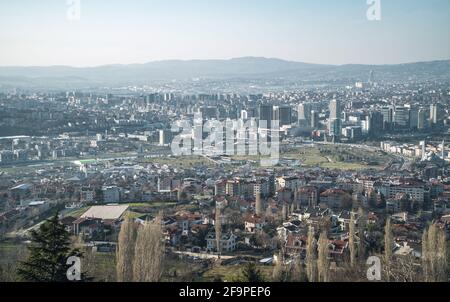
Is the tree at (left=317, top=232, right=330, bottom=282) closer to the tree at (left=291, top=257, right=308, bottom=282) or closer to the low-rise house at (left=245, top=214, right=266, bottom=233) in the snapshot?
the tree at (left=291, top=257, right=308, bottom=282)

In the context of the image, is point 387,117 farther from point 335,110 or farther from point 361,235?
point 361,235

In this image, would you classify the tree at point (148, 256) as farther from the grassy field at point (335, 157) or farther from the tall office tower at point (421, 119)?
the tall office tower at point (421, 119)

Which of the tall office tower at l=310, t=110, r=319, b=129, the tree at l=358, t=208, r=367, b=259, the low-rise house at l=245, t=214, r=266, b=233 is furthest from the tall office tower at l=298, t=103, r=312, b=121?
the tree at l=358, t=208, r=367, b=259

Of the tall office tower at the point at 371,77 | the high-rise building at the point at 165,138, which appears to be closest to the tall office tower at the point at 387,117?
the tall office tower at the point at 371,77

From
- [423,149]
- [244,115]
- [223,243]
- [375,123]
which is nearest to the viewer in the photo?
[223,243]

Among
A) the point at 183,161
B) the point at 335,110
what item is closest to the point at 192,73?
the point at 335,110

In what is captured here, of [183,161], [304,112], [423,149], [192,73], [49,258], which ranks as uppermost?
[192,73]
